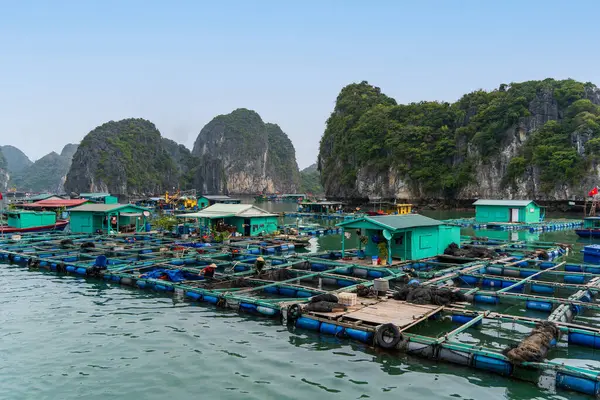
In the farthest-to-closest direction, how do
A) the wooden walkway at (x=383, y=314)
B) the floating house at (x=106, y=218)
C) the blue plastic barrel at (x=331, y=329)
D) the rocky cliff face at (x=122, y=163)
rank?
1. the rocky cliff face at (x=122, y=163)
2. the floating house at (x=106, y=218)
3. the wooden walkway at (x=383, y=314)
4. the blue plastic barrel at (x=331, y=329)

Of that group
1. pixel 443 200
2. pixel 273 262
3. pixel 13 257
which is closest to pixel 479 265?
pixel 273 262

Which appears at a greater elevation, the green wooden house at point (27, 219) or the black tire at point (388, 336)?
the green wooden house at point (27, 219)

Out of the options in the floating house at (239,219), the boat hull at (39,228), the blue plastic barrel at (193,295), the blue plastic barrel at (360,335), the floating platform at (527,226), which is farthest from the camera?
the floating platform at (527,226)

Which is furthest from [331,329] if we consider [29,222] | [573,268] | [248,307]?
[29,222]

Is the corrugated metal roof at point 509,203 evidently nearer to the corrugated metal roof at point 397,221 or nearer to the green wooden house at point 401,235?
the green wooden house at point 401,235

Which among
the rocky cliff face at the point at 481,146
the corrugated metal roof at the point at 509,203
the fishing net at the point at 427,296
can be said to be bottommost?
the fishing net at the point at 427,296

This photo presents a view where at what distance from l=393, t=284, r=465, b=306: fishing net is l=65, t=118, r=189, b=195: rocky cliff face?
478 ft

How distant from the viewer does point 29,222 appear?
135 ft

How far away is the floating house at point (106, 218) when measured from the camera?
37.2m

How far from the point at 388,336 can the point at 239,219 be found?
24866mm

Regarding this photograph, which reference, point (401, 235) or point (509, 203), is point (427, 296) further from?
point (509, 203)

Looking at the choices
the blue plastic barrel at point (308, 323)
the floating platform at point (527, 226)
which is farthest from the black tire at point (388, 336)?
the floating platform at point (527, 226)

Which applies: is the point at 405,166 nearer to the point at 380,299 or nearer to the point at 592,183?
the point at 592,183

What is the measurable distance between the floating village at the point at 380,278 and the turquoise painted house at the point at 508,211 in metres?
8.79
